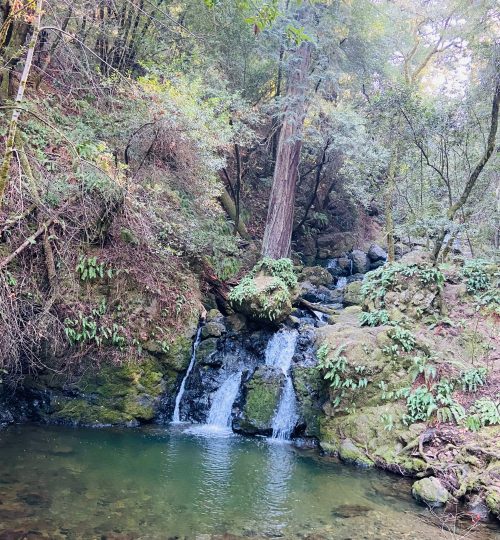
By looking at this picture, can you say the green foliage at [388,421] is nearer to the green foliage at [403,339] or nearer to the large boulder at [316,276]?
the green foliage at [403,339]

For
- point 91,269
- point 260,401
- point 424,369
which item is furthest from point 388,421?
point 91,269

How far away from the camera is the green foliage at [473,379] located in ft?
25.1

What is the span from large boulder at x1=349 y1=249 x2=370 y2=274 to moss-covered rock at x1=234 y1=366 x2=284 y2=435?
8261 millimetres

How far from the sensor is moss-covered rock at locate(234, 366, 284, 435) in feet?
28.4

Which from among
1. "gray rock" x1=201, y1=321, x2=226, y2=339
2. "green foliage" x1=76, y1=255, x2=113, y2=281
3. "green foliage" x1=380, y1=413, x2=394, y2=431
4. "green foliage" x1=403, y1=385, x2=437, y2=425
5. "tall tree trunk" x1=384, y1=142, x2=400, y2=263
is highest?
"tall tree trunk" x1=384, y1=142, x2=400, y2=263

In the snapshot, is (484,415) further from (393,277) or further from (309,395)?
(393,277)

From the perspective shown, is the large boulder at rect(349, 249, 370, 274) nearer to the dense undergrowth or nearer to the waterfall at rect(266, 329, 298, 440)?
the waterfall at rect(266, 329, 298, 440)

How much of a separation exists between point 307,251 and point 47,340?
11465 millimetres

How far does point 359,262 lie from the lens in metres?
16.8

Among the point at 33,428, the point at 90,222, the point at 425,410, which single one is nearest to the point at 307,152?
the point at 90,222

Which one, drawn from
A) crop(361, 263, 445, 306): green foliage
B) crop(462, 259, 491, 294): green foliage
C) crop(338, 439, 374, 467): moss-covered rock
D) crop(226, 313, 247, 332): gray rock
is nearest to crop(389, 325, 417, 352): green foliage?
crop(361, 263, 445, 306): green foliage

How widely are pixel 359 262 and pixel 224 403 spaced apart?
9484 mm

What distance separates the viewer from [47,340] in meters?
7.87

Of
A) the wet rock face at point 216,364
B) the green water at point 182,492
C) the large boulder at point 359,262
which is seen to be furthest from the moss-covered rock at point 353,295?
the green water at point 182,492
